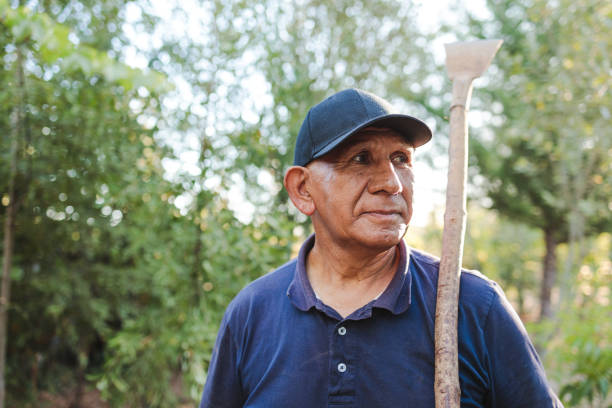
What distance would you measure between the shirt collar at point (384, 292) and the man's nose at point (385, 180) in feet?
0.75

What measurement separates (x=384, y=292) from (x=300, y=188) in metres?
0.47

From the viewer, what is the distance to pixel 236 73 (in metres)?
3.17

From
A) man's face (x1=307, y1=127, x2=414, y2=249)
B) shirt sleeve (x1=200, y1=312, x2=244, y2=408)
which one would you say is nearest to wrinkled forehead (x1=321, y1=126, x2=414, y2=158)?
man's face (x1=307, y1=127, x2=414, y2=249)

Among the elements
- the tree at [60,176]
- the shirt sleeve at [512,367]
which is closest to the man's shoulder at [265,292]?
the shirt sleeve at [512,367]

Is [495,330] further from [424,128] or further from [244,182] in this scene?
[244,182]

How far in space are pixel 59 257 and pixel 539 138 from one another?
543 cm

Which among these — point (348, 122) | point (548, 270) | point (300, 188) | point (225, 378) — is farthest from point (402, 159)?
point (548, 270)

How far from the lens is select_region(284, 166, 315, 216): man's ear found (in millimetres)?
1638

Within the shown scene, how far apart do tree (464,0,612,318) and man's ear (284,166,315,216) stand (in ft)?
13.0

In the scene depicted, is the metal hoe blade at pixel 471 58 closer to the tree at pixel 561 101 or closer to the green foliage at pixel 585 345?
the green foliage at pixel 585 345

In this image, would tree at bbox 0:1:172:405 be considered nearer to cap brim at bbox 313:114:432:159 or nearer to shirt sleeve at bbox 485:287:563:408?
cap brim at bbox 313:114:432:159

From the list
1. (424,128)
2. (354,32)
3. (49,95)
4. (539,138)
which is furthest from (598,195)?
(49,95)

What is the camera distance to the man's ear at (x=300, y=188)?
164 cm

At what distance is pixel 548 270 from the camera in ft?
36.6
